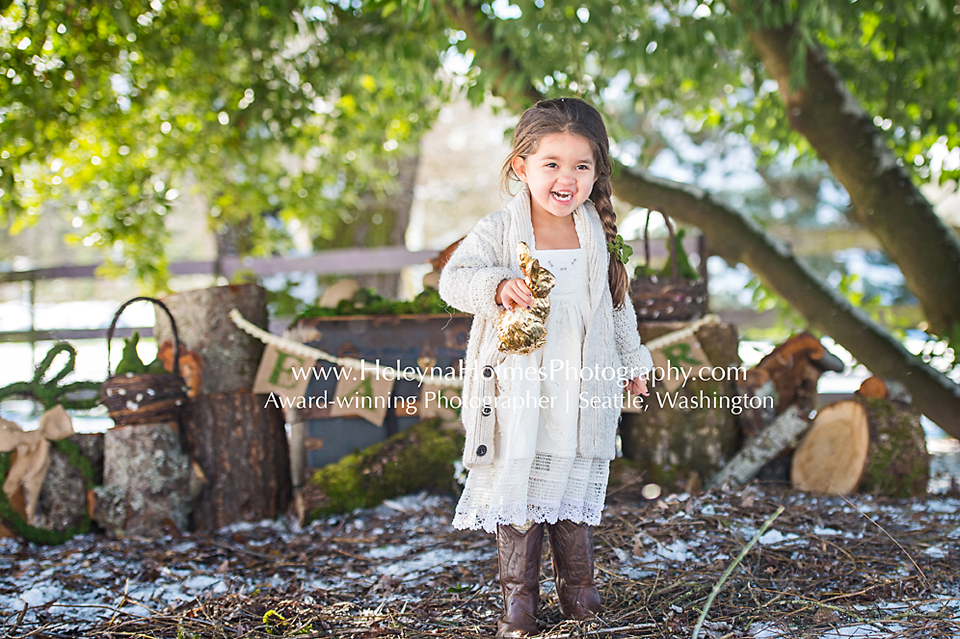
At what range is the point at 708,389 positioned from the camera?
11.5 feet

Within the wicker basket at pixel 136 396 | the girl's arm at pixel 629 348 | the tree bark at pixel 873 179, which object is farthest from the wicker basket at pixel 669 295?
the wicker basket at pixel 136 396

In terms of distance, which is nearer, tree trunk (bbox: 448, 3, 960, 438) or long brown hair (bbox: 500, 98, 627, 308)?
long brown hair (bbox: 500, 98, 627, 308)

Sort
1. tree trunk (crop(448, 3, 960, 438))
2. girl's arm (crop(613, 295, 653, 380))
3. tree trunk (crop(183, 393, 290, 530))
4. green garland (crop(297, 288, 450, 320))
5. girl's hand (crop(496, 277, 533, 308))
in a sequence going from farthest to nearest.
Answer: tree trunk (crop(448, 3, 960, 438)) → green garland (crop(297, 288, 450, 320)) → tree trunk (crop(183, 393, 290, 530)) → girl's arm (crop(613, 295, 653, 380)) → girl's hand (crop(496, 277, 533, 308))

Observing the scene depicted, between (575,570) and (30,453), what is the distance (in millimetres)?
2591

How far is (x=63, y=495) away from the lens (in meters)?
3.19

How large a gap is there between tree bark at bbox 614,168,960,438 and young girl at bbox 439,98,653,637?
203 cm

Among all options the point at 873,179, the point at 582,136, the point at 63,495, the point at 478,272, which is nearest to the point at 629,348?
the point at 478,272

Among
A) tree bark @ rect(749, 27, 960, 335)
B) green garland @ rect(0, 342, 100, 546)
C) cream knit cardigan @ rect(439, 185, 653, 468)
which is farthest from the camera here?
tree bark @ rect(749, 27, 960, 335)

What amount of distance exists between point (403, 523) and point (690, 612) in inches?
60.0

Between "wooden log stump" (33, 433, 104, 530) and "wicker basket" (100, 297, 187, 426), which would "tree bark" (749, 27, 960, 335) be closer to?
"wicker basket" (100, 297, 187, 426)

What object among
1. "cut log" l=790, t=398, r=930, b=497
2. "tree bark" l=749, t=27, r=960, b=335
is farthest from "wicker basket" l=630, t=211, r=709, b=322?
"tree bark" l=749, t=27, r=960, b=335

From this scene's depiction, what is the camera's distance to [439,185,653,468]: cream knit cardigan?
1.94m

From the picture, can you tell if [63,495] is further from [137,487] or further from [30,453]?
[137,487]

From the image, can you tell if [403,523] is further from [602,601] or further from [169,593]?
[602,601]
